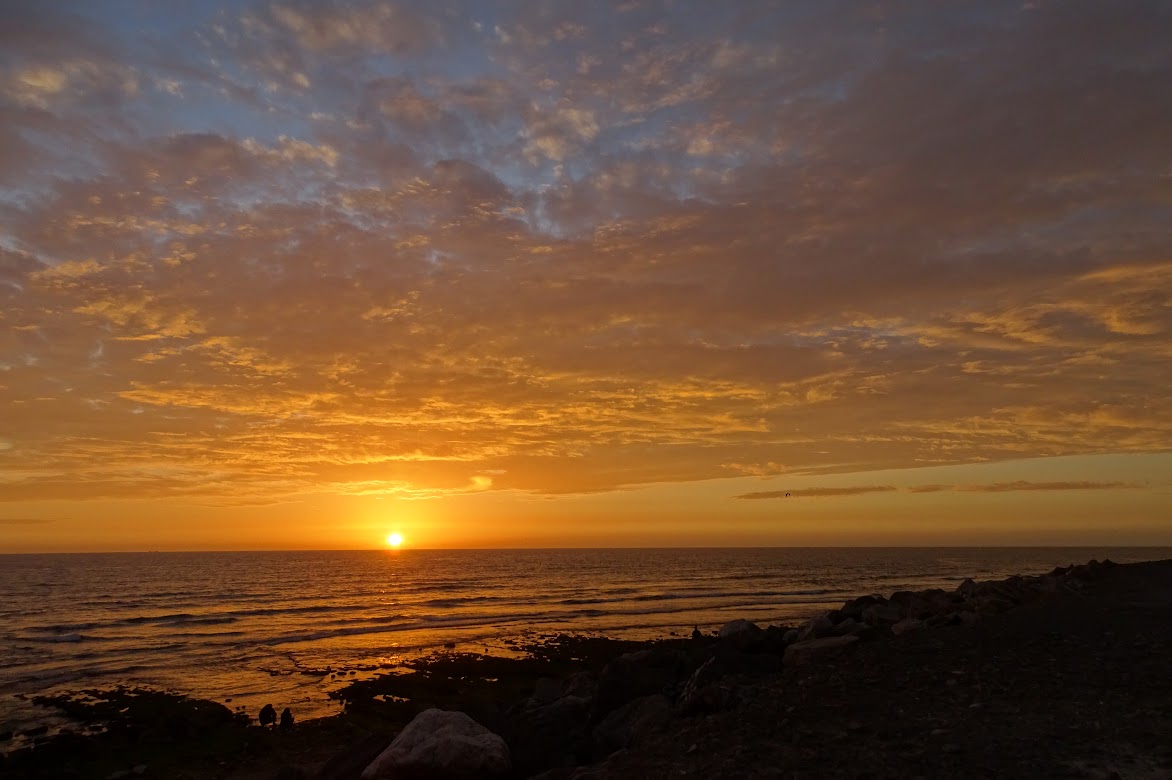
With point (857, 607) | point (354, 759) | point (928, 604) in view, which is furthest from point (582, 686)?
point (928, 604)

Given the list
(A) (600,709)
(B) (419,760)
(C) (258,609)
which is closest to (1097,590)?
(A) (600,709)

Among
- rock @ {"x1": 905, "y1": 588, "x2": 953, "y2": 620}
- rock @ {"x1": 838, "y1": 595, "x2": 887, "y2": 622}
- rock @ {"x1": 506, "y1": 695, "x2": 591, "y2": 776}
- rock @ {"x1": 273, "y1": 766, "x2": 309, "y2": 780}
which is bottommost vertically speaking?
rock @ {"x1": 273, "y1": 766, "x2": 309, "y2": 780}

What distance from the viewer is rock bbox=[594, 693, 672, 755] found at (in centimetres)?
1082

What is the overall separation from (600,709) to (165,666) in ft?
76.1

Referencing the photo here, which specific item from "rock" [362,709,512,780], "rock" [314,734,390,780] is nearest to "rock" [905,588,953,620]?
"rock" [362,709,512,780]

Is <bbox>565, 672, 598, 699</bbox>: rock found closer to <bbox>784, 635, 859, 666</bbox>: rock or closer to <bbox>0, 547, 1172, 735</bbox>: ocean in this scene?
<bbox>784, 635, 859, 666</bbox>: rock

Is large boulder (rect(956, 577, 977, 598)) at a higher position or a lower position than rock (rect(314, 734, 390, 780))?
higher

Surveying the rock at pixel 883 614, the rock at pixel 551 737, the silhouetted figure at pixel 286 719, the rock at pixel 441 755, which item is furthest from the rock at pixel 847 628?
the silhouetted figure at pixel 286 719

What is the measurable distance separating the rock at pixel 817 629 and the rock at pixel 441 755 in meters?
10.4

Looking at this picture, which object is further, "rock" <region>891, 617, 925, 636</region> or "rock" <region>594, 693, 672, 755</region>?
"rock" <region>891, 617, 925, 636</region>

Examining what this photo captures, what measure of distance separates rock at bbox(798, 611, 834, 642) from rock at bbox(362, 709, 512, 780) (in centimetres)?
1043

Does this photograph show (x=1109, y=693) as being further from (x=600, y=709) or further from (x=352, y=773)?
(x=352, y=773)

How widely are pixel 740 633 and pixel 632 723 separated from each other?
8894 millimetres

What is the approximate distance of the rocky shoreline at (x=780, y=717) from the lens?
331 inches
